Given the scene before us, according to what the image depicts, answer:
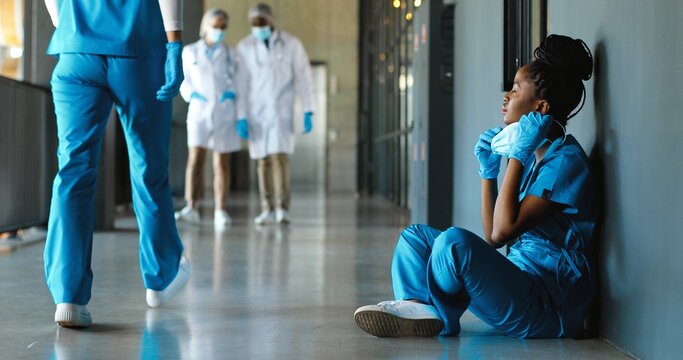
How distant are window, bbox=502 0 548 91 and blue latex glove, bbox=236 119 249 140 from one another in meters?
4.88

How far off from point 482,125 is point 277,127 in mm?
3977

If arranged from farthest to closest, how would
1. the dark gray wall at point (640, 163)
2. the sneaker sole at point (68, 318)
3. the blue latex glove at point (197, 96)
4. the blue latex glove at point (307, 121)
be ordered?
1. the blue latex glove at point (197, 96)
2. the blue latex glove at point (307, 121)
3. the sneaker sole at point (68, 318)
4. the dark gray wall at point (640, 163)

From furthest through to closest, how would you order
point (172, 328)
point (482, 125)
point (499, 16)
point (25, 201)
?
1. point (25, 201)
2. point (482, 125)
3. point (499, 16)
4. point (172, 328)

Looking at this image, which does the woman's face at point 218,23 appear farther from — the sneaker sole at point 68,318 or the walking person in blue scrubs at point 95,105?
the sneaker sole at point 68,318

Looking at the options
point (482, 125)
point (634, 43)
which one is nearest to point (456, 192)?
point (482, 125)

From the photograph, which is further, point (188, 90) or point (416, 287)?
point (188, 90)

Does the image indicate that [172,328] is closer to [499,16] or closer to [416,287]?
[416,287]

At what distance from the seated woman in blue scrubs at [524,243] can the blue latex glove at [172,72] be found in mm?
903

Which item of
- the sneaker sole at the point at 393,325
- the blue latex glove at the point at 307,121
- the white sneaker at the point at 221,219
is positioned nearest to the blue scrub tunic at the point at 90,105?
the sneaker sole at the point at 393,325

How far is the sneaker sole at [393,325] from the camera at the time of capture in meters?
2.79

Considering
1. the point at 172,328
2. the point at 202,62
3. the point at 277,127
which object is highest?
the point at 202,62

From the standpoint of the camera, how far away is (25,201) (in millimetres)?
6406

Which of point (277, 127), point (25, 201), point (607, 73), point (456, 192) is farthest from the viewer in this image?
point (277, 127)

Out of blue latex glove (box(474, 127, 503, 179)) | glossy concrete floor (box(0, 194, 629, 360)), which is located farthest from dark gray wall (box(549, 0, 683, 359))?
blue latex glove (box(474, 127, 503, 179))
